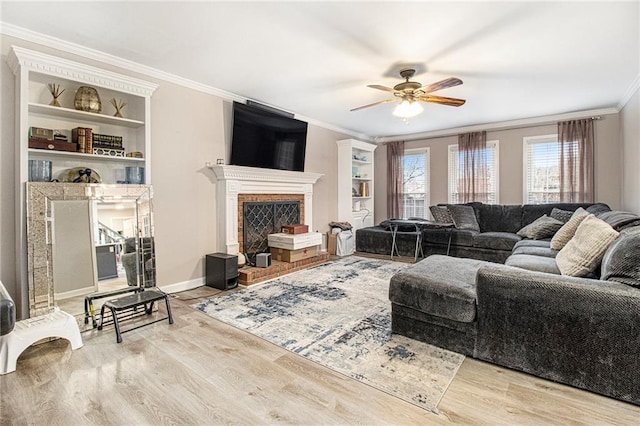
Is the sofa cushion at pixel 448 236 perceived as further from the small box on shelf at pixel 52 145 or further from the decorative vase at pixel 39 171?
the decorative vase at pixel 39 171

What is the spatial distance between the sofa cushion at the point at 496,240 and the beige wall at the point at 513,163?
1.18m

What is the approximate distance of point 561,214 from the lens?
4.71m

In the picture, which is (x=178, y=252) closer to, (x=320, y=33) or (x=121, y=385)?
(x=121, y=385)

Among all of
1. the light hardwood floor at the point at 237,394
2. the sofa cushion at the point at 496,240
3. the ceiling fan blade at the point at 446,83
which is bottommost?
the light hardwood floor at the point at 237,394

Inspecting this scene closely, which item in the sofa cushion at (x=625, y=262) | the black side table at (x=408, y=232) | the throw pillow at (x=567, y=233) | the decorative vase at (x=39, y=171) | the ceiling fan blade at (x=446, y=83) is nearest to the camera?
the sofa cushion at (x=625, y=262)

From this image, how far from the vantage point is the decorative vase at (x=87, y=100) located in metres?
2.85

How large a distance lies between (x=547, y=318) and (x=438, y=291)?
2.10 ft

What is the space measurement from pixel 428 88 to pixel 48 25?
346 cm

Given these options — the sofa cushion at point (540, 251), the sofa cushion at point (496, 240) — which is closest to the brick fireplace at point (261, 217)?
the sofa cushion at point (496, 240)

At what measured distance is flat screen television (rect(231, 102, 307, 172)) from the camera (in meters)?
4.22

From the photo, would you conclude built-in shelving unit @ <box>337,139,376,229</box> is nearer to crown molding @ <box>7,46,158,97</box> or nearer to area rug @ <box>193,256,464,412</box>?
area rug @ <box>193,256,464,412</box>

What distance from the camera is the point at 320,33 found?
2582 mm

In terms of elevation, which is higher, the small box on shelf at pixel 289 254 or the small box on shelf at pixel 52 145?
the small box on shelf at pixel 52 145

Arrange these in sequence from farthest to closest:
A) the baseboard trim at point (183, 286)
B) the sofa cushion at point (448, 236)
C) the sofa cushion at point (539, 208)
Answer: the sofa cushion at point (448, 236)
the sofa cushion at point (539, 208)
the baseboard trim at point (183, 286)
